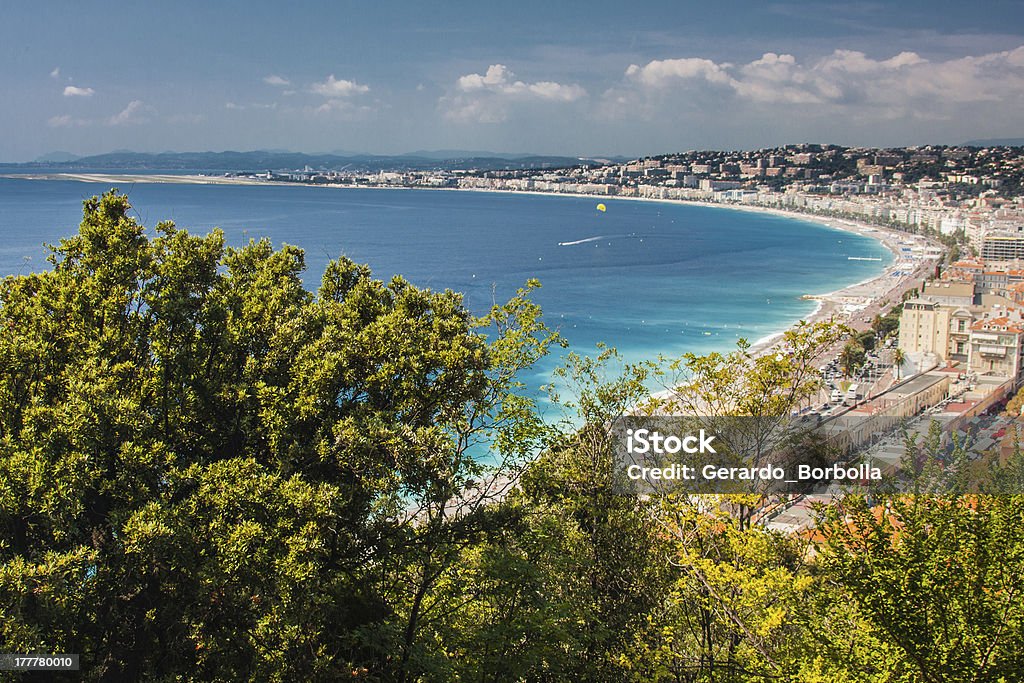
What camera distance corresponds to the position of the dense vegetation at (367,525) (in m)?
4.75

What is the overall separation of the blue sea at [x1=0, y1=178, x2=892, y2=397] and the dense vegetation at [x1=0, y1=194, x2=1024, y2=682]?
11452 millimetres

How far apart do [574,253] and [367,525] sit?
67.5 meters

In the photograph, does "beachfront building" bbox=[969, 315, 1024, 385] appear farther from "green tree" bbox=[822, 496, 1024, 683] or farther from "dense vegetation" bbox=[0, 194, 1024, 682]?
"green tree" bbox=[822, 496, 1024, 683]

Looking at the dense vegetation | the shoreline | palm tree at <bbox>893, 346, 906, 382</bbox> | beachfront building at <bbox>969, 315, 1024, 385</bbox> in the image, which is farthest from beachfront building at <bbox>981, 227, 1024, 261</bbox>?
the dense vegetation

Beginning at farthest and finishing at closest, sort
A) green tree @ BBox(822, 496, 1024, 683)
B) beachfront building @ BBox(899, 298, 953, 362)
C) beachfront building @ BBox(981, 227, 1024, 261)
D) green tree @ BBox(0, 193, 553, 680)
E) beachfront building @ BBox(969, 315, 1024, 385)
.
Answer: beachfront building @ BBox(981, 227, 1024, 261), beachfront building @ BBox(899, 298, 953, 362), beachfront building @ BBox(969, 315, 1024, 385), green tree @ BBox(0, 193, 553, 680), green tree @ BBox(822, 496, 1024, 683)

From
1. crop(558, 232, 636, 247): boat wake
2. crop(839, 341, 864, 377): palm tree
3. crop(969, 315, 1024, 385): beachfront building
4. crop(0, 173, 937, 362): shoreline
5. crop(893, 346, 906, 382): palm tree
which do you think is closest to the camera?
crop(969, 315, 1024, 385): beachfront building

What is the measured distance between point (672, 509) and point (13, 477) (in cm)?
449

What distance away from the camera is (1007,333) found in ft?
105

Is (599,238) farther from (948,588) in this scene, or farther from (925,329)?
(948,588)

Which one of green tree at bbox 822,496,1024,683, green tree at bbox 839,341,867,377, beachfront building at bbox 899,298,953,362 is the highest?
green tree at bbox 822,496,1024,683

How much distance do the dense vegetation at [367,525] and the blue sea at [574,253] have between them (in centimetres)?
1145

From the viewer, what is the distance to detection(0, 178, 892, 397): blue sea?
42.3m

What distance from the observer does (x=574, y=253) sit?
2852 inches

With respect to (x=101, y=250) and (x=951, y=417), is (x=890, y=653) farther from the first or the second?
(x=951, y=417)
